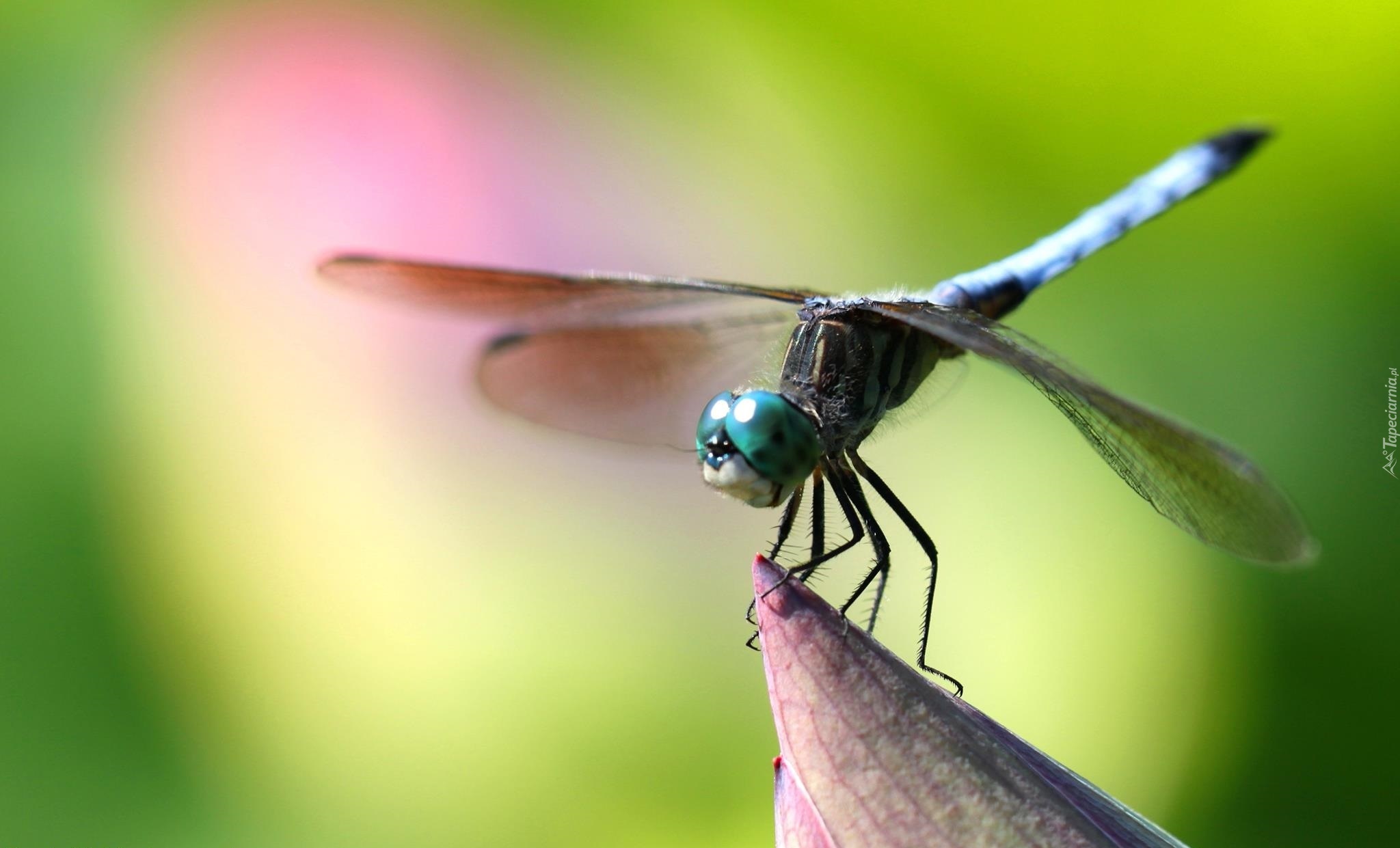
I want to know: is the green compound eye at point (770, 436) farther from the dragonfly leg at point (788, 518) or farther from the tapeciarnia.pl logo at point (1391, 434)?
the tapeciarnia.pl logo at point (1391, 434)

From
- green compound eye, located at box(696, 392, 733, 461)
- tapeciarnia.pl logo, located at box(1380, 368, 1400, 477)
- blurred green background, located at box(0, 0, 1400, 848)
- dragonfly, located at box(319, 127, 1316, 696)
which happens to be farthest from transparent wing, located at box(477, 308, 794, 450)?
tapeciarnia.pl logo, located at box(1380, 368, 1400, 477)

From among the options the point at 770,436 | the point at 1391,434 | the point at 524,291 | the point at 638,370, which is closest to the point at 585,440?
the point at 638,370

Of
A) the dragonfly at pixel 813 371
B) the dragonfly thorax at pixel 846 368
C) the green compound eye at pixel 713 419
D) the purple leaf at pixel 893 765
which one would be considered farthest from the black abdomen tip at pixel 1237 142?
the purple leaf at pixel 893 765

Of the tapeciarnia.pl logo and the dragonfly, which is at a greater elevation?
the dragonfly

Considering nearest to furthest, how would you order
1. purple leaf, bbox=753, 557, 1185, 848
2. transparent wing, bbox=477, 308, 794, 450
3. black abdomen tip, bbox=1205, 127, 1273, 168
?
purple leaf, bbox=753, 557, 1185, 848 → black abdomen tip, bbox=1205, 127, 1273, 168 → transparent wing, bbox=477, 308, 794, 450

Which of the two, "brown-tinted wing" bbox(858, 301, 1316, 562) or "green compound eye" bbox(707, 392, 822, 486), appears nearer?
"brown-tinted wing" bbox(858, 301, 1316, 562)

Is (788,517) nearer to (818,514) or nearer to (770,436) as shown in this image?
(818,514)

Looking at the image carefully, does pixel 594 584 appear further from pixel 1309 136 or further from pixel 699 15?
pixel 1309 136

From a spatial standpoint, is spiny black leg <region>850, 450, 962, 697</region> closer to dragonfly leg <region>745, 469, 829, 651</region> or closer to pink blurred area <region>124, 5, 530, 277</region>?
dragonfly leg <region>745, 469, 829, 651</region>
